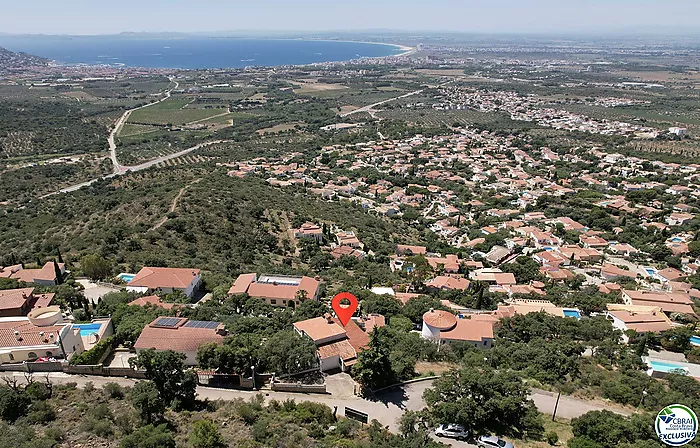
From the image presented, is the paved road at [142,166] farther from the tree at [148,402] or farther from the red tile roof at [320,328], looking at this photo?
the tree at [148,402]

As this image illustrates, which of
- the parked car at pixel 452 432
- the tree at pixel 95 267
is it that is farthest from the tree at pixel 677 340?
the tree at pixel 95 267

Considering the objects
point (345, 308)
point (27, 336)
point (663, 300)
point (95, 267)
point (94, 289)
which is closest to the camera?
point (27, 336)

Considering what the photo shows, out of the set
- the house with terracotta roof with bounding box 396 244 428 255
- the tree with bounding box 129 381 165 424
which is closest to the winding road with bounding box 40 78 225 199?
the house with terracotta roof with bounding box 396 244 428 255

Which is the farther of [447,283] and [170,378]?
[447,283]

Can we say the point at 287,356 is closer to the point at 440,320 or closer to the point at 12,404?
the point at 12,404

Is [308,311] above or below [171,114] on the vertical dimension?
below

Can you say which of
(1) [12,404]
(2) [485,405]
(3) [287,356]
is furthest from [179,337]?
(2) [485,405]

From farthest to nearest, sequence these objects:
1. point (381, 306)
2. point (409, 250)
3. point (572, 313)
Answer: point (409, 250) → point (572, 313) → point (381, 306)
